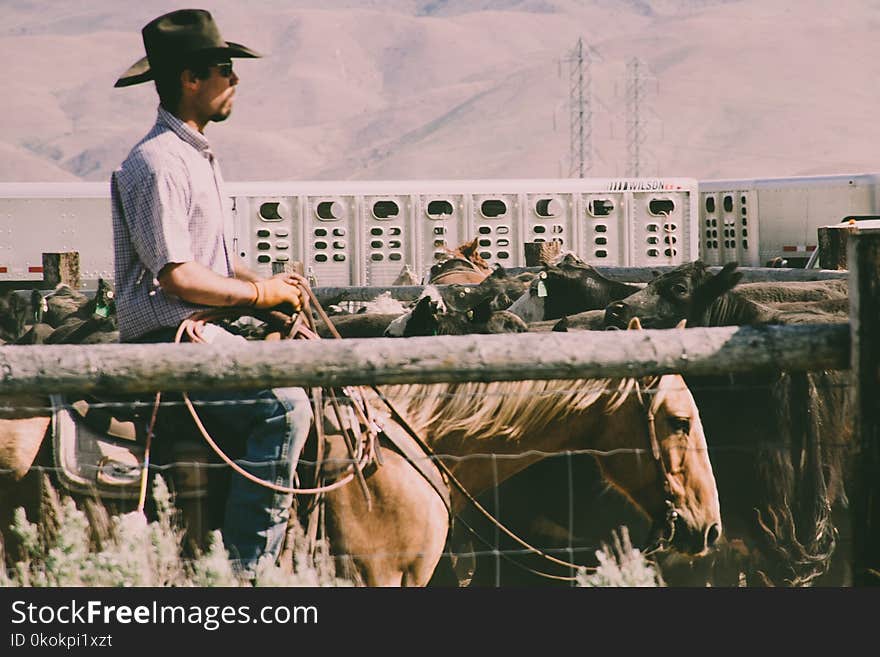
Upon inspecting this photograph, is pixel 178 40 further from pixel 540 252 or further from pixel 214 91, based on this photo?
pixel 540 252

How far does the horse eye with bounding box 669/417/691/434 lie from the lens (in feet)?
13.4

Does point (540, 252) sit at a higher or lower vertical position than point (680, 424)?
higher

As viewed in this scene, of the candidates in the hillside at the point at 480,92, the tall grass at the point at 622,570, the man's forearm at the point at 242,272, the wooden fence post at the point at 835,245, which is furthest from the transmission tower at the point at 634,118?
the tall grass at the point at 622,570

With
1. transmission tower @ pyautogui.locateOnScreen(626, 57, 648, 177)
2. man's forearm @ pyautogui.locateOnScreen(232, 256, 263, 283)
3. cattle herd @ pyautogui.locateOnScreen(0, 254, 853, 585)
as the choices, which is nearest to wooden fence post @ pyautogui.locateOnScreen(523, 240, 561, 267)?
cattle herd @ pyautogui.locateOnScreen(0, 254, 853, 585)

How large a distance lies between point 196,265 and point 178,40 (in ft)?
2.20

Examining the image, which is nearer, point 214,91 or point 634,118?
point 214,91

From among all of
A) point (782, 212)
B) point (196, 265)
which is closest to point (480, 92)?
point (782, 212)

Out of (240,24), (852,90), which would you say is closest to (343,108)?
(240,24)

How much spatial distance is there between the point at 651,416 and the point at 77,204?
19.2 m

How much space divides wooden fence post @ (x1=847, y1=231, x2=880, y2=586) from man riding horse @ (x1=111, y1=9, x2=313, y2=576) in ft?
4.55

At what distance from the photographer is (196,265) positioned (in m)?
3.62

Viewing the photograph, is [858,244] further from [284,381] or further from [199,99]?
[199,99]

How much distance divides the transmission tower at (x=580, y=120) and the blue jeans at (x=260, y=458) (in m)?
90.7

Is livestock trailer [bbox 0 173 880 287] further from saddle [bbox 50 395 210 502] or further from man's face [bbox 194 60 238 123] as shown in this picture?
saddle [bbox 50 395 210 502]
